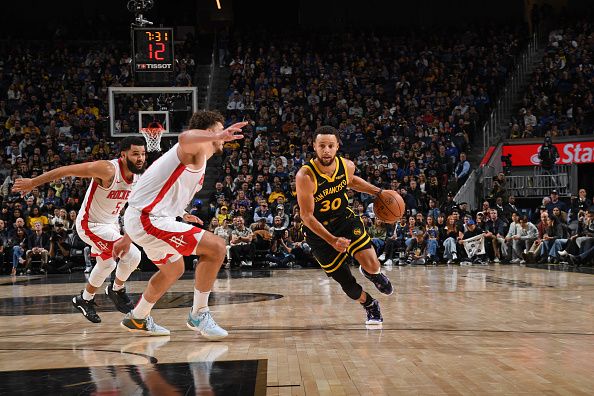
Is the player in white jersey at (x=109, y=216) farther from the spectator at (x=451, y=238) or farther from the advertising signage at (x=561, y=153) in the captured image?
the advertising signage at (x=561, y=153)

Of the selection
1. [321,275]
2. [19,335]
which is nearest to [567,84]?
[321,275]

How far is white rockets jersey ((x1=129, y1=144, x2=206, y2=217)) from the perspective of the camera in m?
5.55

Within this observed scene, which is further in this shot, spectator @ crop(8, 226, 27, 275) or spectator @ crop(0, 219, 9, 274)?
spectator @ crop(0, 219, 9, 274)

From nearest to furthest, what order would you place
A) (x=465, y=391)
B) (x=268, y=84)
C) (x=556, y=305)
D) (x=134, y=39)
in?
(x=465, y=391)
(x=556, y=305)
(x=134, y=39)
(x=268, y=84)

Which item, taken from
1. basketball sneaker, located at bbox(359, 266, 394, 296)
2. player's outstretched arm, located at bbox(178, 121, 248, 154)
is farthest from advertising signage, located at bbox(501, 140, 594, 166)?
player's outstretched arm, located at bbox(178, 121, 248, 154)

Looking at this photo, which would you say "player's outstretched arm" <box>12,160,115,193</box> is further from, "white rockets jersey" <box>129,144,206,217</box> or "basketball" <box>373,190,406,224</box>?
"basketball" <box>373,190,406,224</box>

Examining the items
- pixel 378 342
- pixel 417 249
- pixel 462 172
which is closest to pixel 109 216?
pixel 378 342

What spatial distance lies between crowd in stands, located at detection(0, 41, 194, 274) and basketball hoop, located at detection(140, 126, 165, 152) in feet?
7.43

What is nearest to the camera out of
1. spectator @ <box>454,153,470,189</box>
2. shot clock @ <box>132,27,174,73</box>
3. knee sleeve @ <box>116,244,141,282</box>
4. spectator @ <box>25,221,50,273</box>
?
knee sleeve @ <box>116,244,141,282</box>

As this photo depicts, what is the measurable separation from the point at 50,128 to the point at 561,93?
13524 millimetres

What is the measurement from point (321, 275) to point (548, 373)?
8.95 m

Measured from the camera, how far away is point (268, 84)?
22500 millimetres

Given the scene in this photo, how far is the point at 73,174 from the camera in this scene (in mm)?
6254

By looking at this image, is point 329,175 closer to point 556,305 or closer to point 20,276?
point 556,305
